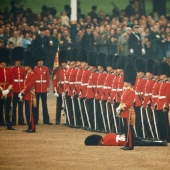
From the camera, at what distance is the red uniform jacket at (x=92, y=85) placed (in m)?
19.9

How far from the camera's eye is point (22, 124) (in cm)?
2105

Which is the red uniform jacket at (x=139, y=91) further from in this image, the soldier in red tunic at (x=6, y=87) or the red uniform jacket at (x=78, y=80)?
the soldier in red tunic at (x=6, y=87)

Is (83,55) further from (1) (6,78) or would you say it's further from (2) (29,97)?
(2) (29,97)

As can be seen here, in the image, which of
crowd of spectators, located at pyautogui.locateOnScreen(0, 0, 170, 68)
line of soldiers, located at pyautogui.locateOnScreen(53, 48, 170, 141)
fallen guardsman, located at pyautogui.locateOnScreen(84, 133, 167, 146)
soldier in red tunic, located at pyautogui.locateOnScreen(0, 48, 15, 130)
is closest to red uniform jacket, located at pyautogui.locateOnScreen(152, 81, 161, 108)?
line of soldiers, located at pyautogui.locateOnScreen(53, 48, 170, 141)

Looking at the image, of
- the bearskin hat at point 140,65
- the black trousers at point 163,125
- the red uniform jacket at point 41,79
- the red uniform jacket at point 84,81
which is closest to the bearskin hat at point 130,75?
the black trousers at point 163,125

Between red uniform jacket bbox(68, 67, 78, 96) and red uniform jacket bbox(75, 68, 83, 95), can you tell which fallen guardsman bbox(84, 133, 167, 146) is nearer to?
red uniform jacket bbox(75, 68, 83, 95)

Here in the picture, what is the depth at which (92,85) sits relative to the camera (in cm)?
1998

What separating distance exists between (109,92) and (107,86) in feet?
0.43

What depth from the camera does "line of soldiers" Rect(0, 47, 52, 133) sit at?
19.2 metres

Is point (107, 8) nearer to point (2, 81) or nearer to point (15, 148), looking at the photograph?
point (2, 81)

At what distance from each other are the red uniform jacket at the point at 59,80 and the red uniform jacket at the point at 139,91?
10.1 ft

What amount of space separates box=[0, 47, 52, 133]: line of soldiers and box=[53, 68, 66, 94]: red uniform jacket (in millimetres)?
229

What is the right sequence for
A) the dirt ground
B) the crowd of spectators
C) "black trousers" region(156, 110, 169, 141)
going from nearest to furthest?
the dirt ground
"black trousers" region(156, 110, 169, 141)
the crowd of spectators

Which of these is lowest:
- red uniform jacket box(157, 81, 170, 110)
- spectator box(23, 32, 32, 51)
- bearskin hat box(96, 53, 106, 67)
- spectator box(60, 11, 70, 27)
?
red uniform jacket box(157, 81, 170, 110)
